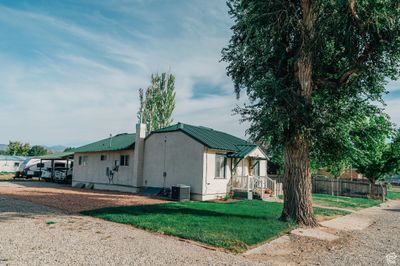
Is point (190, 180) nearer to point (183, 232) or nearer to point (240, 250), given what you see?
point (183, 232)

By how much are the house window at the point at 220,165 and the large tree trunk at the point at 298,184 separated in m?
7.55

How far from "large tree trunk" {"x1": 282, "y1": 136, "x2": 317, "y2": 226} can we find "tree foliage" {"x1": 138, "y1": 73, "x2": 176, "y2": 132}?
31.0 m

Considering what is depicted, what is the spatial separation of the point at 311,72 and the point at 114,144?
1772 centimetres

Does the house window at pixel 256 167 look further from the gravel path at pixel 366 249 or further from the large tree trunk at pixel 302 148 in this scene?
the gravel path at pixel 366 249

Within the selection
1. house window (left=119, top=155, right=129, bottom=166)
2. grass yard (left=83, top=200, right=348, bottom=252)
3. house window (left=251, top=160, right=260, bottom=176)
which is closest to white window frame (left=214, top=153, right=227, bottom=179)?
house window (left=251, top=160, right=260, bottom=176)

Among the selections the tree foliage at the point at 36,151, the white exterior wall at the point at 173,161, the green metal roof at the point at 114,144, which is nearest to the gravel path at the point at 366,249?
the white exterior wall at the point at 173,161

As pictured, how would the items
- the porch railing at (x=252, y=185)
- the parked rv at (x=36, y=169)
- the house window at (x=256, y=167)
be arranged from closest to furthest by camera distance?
the porch railing at (x=252, y=185) → the house window at (x=256, y=167) → the parked rv at (x=36, y=169)

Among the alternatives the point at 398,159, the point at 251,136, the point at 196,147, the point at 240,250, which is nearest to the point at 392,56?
the point at 251,136

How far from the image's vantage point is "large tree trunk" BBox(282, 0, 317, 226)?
10.1 meters

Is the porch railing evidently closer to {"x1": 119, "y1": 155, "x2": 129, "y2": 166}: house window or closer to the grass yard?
the grass yard

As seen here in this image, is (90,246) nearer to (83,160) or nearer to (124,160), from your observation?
(124,160)

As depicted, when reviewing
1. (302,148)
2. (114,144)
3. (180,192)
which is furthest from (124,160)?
(302,148)

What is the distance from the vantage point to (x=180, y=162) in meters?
18.2

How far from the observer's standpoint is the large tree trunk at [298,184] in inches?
404
